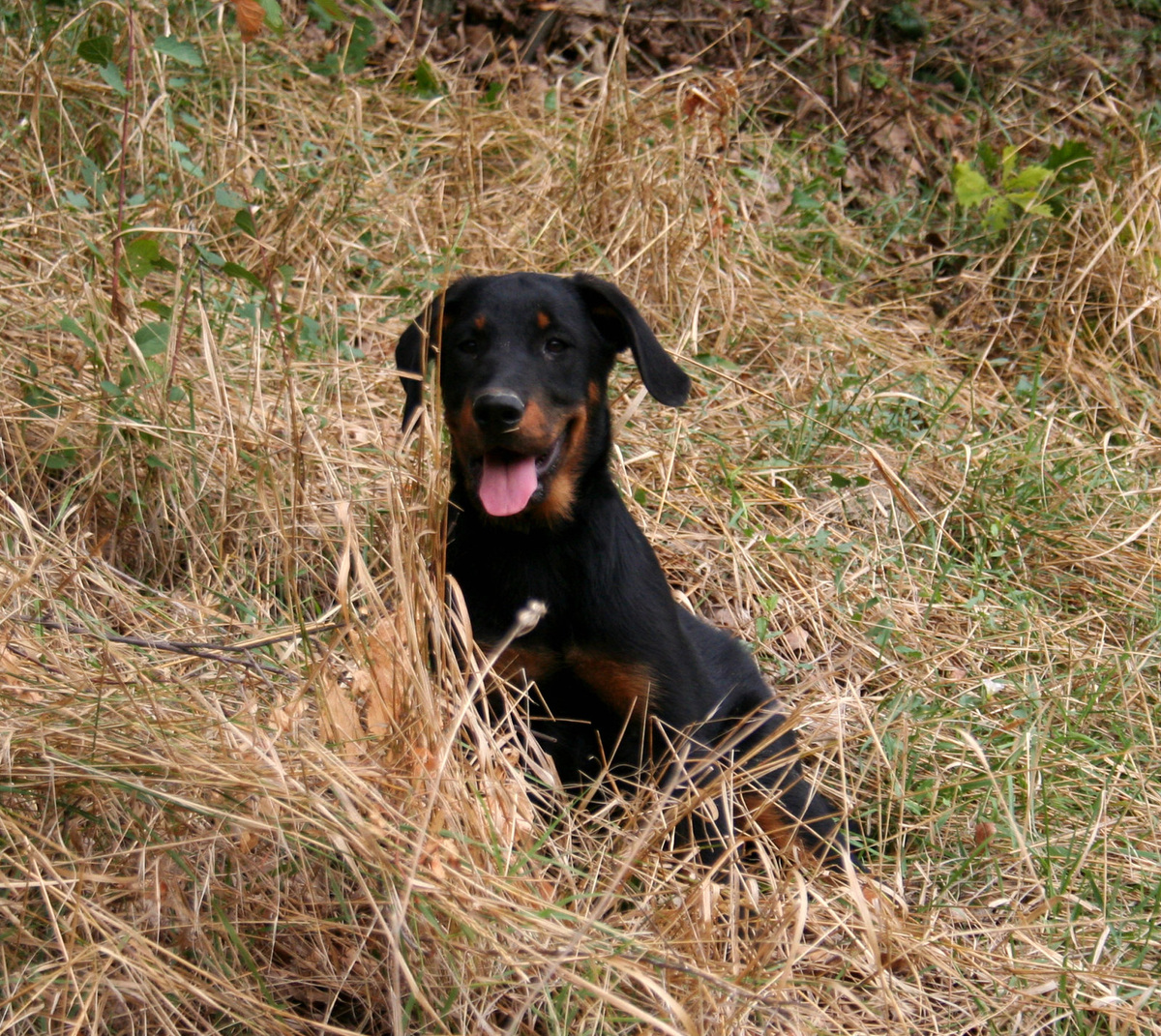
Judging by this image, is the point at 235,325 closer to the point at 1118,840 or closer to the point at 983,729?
the point at 983,729

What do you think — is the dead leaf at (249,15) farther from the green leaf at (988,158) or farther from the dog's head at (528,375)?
the green leaf at (988,158)

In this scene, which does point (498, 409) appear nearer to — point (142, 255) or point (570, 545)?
point (570, 545)

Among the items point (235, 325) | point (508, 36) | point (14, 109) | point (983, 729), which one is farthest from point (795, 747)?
point (508, 36)

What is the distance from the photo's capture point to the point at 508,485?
3.00 metres

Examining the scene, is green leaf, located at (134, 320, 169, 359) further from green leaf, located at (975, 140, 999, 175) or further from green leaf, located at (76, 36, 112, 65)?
green leaf, located at (975, 140, 999, 175)

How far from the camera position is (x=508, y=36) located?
21.2 ft

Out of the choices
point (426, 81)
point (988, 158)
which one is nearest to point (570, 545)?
point (426, 81)

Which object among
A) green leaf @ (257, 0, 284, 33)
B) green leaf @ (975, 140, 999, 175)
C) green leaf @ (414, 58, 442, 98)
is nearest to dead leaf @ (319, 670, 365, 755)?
green leaf @ (257, 0, 284, 33)

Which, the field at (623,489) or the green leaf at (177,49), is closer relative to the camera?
the field at (623,489)

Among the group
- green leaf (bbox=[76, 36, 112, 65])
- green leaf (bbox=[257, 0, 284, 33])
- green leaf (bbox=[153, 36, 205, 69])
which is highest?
green leaf (bbox=[257, 0, 284, 33])

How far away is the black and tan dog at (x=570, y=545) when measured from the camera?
2.94 metres

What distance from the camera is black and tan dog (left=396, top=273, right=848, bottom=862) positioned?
2936mm

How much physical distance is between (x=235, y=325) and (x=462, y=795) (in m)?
2.69

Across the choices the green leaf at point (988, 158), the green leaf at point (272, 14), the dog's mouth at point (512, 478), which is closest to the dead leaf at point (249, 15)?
the green leaf at point (272, 14)
